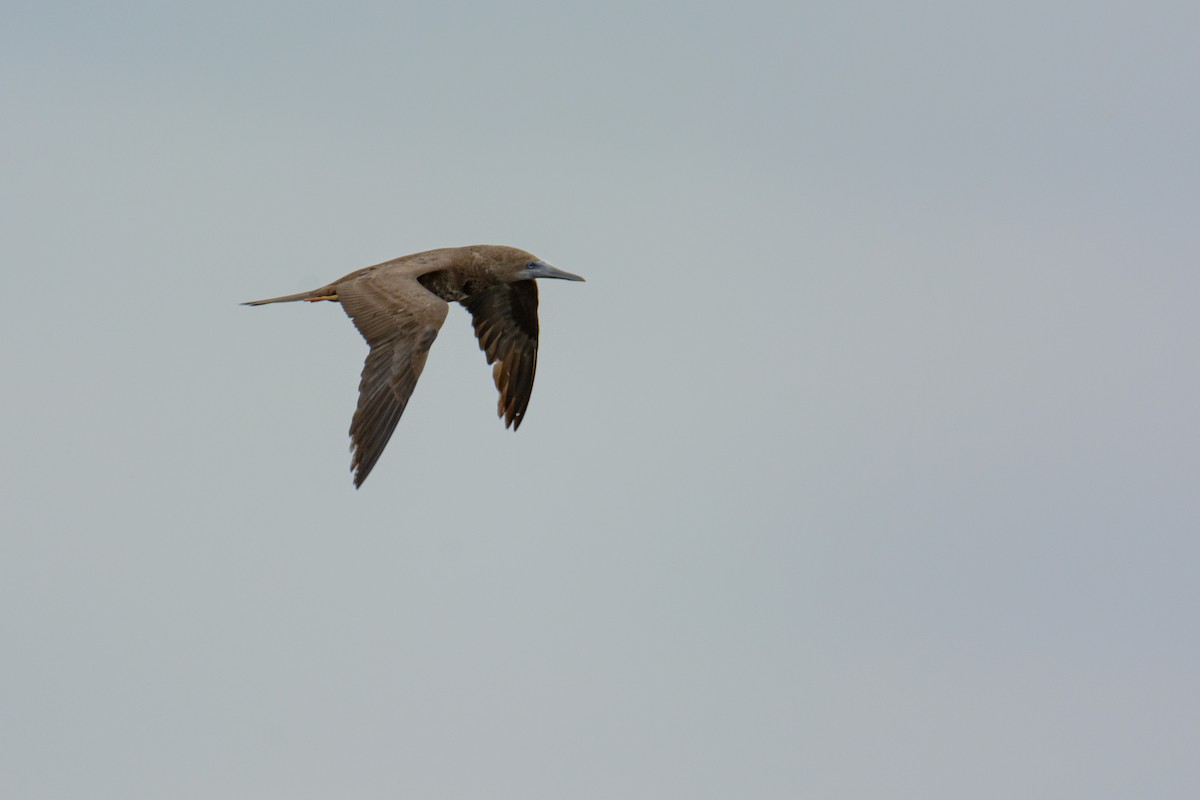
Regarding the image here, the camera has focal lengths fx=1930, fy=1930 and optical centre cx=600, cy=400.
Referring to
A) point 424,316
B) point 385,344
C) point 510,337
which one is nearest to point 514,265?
point 510,337

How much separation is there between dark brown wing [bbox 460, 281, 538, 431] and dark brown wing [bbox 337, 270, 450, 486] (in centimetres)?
289

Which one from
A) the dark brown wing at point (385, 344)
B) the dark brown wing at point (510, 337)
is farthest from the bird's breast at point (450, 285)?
the dark brown wing at point (385, 344)

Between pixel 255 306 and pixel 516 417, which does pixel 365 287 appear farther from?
pixel 516 417

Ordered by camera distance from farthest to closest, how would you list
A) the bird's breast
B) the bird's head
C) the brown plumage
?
1. the bird's head
2. the bird's breast
3. the brown plumage

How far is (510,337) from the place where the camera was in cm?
2391

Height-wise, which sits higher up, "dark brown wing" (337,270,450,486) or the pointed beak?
the pointed beak

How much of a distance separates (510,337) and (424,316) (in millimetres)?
3971

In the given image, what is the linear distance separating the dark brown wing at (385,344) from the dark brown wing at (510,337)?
9.47ft

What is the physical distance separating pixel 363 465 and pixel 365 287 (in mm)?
2721

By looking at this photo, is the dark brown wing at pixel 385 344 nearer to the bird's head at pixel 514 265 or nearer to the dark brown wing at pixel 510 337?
the bird's head at pixel 514 265

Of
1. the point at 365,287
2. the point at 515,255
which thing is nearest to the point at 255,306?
the point at 365,287

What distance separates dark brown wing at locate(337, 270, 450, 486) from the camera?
1898 cm

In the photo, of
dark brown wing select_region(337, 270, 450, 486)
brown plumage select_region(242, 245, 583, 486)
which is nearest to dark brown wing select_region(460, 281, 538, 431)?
brown plumage select_region(242, 245, 583, 486)

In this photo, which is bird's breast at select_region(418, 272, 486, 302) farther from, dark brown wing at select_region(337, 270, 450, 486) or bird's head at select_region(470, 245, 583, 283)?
dark brown wing at select_region(337, 270, 450, 486)
